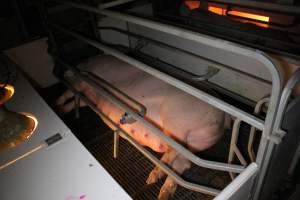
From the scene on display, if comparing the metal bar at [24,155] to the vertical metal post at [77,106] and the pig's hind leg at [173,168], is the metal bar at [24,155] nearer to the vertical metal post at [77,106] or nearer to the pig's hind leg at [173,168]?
the pig's hind leg at [173,168]

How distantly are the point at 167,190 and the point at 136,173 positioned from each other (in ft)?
0.97

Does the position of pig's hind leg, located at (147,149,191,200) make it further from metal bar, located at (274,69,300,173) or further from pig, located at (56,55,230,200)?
metal bar, located at (274,69,300,173)

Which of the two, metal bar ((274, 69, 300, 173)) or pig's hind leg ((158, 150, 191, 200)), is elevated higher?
metal bar ((274, 69, 300, 173))

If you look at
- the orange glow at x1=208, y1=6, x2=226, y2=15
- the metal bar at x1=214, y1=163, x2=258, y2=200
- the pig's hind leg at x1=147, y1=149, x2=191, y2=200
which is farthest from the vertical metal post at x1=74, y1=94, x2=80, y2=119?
the orange glow at x1=208, y1=6, x2=226, y2=15

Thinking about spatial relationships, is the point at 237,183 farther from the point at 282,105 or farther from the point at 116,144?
the point at 116,144

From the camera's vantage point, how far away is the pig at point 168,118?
4.78 feet

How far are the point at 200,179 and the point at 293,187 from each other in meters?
0.57

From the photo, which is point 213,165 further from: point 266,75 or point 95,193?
point 266,75

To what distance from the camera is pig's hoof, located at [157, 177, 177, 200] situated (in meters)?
1.53

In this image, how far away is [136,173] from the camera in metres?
1.76

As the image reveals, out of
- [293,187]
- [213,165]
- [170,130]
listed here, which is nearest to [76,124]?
[170,130]

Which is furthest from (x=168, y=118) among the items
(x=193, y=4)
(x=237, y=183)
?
(x=193, y=4)

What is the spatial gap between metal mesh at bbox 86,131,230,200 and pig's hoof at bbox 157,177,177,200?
6cm

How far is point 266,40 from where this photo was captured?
215 cm
